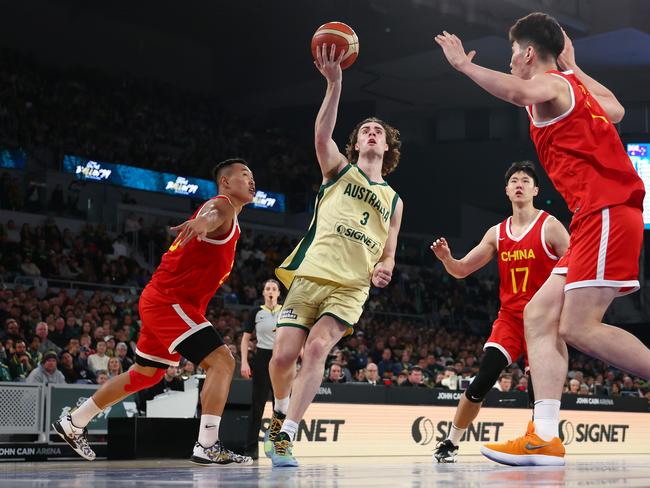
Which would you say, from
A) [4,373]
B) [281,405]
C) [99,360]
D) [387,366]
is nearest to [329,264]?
[281,405]

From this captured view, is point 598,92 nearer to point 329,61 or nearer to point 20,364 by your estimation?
point 329,61

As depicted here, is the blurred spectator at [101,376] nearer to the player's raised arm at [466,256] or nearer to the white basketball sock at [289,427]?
the player's raised arm at [466,256]

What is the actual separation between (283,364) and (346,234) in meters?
1.00

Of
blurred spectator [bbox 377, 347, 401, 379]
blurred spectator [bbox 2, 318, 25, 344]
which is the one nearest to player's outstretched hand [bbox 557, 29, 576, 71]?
blurred spectator [bbox 2, 318, 25, 344]

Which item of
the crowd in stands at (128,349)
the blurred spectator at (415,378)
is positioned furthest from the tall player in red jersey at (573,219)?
the blurred spectator at (415,378)

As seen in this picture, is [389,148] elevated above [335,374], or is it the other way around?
[389,148]

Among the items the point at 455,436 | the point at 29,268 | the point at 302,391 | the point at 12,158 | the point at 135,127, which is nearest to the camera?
the point at 302,391

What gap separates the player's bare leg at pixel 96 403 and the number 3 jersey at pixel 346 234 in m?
1.44

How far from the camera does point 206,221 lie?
6121 mm

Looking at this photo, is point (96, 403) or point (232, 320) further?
point (232, 320)

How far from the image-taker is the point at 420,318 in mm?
25547

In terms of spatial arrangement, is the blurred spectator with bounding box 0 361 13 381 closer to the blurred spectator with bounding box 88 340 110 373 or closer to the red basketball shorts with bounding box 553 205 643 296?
the blurred spectator with bounding box 88 340 110 373

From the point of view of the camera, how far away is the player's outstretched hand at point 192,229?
5.97 metres

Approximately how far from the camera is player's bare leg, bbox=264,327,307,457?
585cm
